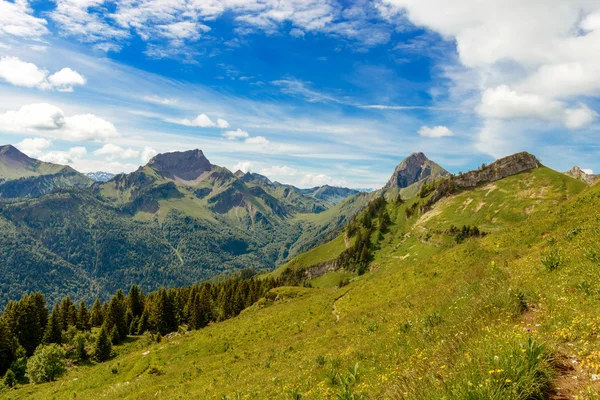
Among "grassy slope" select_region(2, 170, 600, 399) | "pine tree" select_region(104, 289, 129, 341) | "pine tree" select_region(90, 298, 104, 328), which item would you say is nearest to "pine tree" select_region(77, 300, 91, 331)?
"pine tree" select_region(90, 298, 104, 328)

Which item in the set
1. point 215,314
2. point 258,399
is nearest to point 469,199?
point 215,314

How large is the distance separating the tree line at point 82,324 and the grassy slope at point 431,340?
18.2 meters

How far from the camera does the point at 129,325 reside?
83500 mm

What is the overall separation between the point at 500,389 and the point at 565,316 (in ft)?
20.5

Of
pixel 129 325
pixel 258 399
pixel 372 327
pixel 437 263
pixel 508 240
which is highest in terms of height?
pixel 508 240

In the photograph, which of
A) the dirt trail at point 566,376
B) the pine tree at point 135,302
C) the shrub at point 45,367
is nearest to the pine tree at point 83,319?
the pine tree at point 135,302

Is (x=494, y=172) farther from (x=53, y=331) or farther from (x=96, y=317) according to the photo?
(x=53, y=331)

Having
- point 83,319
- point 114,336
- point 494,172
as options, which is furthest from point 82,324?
point 494,172

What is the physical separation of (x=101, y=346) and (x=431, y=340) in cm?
6851

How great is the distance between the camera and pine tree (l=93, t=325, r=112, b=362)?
58188 millimetres

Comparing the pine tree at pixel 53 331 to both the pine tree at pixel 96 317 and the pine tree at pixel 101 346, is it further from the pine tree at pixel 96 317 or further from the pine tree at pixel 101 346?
the pine tree at pixel 101 346

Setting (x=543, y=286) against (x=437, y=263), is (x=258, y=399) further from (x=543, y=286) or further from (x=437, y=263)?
(x=437, y=263)

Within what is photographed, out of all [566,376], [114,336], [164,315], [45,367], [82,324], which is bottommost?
[82,324]

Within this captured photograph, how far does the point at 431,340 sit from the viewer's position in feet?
41.5
